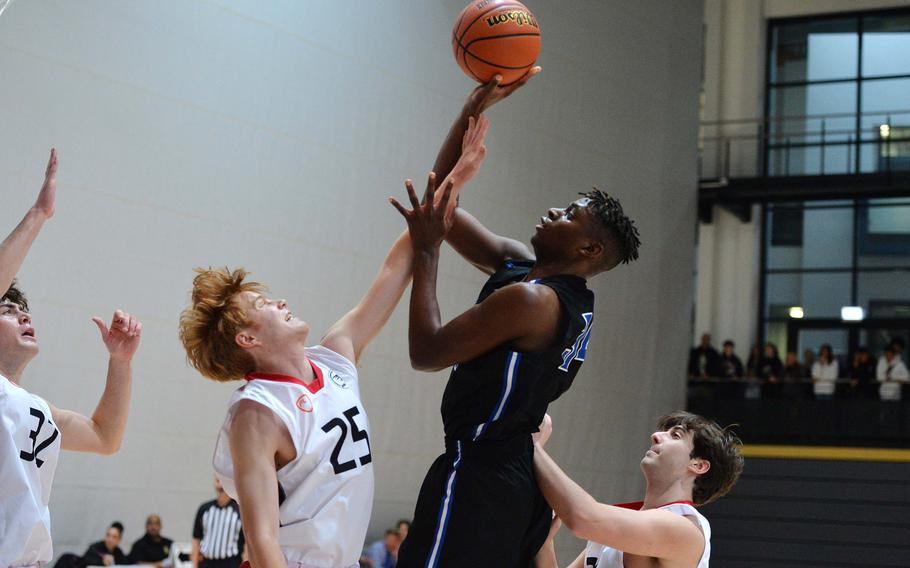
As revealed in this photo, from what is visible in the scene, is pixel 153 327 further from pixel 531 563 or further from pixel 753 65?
pixel 753 65

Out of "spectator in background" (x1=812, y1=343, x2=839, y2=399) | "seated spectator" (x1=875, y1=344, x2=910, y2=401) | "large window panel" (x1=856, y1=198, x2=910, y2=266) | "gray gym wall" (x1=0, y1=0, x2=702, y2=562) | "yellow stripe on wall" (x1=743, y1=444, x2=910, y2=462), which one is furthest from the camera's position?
"large window panel" (x1=856, y1=198, x2=910, y2=266)

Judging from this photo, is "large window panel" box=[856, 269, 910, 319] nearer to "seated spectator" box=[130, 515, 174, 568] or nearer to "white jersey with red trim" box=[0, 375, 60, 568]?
"seated spectator" box=[130, 515, 174, 568]

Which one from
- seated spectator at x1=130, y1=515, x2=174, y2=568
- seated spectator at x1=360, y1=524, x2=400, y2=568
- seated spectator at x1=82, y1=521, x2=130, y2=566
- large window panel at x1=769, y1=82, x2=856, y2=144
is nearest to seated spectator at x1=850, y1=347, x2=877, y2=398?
large window panel at x1=769, y1=82, x2=856, y2=144

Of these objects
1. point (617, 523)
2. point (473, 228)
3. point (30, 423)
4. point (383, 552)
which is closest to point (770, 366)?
point (383, 552)

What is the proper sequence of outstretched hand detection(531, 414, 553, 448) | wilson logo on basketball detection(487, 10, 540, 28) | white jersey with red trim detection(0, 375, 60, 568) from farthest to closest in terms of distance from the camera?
wilson logo on basketball detection(487, 10, 540, 28)
white jersey with red trim detection(0, 375, 60, 568)
outstretched hand detection(531, 414, 553, 448)

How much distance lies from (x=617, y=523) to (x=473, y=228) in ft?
3.35

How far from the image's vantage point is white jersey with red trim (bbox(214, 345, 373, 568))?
271cm

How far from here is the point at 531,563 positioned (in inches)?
126

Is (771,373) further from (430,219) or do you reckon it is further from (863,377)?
(430,219)

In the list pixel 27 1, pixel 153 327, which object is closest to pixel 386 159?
pixel 153 327

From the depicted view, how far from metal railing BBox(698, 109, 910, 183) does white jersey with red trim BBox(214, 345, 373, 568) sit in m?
16.3

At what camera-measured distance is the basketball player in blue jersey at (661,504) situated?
3000mm

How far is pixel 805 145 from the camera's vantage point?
18547 mm

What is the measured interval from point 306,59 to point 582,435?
6.48m
